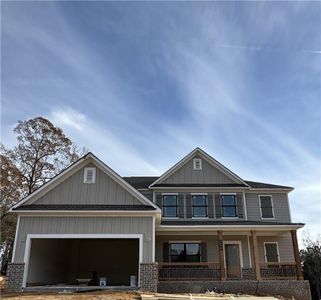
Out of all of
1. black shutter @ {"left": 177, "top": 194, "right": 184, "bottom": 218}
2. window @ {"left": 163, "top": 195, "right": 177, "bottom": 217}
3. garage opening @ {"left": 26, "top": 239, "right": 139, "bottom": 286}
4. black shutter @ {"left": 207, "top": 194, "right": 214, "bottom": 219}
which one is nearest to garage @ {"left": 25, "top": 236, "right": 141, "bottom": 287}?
garage opening @ {"left": 26, "top": 239, "right": 139, "bottom": 286}

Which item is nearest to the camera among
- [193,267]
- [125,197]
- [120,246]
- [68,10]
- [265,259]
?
[68,10]

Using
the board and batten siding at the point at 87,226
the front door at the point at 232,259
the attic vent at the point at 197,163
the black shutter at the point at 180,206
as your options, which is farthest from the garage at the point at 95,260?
the attic vent at the point at 197,163

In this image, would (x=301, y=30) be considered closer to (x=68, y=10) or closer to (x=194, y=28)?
(x=194, y=28)

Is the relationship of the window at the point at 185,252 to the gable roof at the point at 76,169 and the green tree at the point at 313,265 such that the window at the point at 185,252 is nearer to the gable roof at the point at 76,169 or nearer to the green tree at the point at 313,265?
the gable roof at the point at 76,169

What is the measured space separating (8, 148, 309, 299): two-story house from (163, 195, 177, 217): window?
64 mm

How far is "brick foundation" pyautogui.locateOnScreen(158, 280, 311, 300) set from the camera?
1737 cm

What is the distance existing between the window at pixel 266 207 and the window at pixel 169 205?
5.79 metres

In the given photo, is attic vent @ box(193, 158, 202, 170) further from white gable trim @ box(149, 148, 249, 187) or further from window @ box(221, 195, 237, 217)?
window @ box(221, 195, 237, 217)

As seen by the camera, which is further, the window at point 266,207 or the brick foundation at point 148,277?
the window at point 266,207

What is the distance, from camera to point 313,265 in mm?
32625

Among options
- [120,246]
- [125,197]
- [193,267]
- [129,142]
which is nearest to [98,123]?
[129,142]

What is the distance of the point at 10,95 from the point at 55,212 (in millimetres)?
6122

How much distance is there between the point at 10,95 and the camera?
17.2 m

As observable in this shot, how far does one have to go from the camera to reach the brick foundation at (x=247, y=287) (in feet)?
57.0
